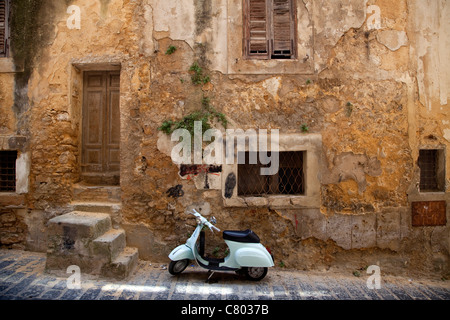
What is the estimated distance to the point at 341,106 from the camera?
4805 mm

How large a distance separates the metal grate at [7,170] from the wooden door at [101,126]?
4.11 feet

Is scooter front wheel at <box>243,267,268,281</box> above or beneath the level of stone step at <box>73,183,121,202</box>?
beneath

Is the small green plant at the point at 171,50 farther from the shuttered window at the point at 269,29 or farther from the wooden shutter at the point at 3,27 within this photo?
the wooden shutter at the point at 3,27

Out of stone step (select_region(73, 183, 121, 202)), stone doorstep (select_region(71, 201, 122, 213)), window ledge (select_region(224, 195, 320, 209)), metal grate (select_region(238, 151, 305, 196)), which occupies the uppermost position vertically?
metal grate (select_region(238, 151, 305, 196))

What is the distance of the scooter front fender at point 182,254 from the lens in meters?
4.08

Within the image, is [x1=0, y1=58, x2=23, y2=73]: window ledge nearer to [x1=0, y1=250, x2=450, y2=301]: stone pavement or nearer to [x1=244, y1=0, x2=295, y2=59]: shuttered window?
[x1=0, y1=250, x2=450, y2=301]: stone pavement

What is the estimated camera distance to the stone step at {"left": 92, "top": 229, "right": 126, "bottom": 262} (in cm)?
409

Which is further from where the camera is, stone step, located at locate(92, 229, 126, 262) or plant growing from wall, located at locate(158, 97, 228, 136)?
plant growing from wall, located at locate(158, 97, 228, 136)

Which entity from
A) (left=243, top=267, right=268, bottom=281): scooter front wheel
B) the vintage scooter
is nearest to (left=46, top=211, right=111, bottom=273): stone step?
the vintage scooter

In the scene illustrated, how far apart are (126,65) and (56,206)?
2.81 metres

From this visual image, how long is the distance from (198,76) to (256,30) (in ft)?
4.49

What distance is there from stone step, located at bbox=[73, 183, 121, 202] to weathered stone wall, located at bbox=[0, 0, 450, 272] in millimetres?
139

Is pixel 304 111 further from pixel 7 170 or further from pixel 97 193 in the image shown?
pixel 7 170

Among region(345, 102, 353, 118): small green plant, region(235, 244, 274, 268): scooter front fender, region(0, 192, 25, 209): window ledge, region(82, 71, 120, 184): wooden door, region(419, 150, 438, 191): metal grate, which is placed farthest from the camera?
region(82, 71, 120, 184): wooden door
